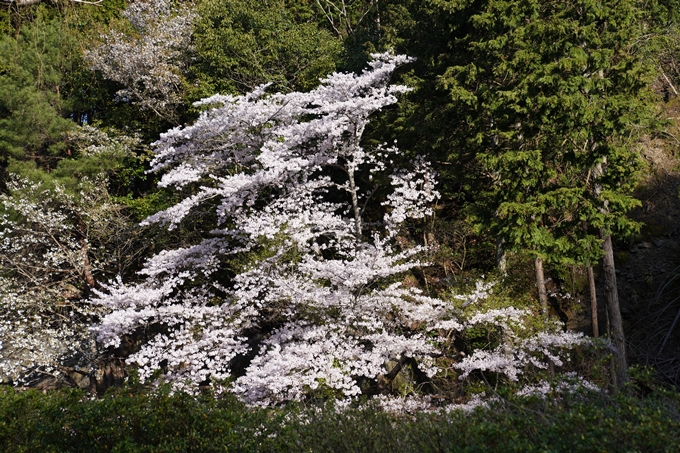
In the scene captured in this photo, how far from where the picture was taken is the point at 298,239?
376 inches

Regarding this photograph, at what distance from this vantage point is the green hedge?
10.4ft

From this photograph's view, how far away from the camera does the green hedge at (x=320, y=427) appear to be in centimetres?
317

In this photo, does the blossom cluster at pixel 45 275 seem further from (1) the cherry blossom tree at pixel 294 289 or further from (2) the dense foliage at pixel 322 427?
(2) the dense foliage at pixel 322 427

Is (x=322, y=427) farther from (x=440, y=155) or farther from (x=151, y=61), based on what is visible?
(x=151, y=61)

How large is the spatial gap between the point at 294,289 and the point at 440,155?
4.21m

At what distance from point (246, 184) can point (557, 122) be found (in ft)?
17.1

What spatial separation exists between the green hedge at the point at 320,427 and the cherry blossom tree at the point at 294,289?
3.10 metres

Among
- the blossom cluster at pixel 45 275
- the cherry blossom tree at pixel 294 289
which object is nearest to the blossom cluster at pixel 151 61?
the blossom cluster at pixel 45 275

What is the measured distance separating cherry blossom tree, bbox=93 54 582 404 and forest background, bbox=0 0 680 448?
610mm

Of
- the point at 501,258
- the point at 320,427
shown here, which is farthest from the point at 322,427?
the point at 501,258

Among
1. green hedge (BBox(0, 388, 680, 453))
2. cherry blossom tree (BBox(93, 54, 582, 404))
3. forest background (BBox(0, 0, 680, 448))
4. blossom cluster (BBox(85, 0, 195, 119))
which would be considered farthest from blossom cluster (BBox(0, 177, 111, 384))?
green hedge (BBox(0, 388, 680, 453))

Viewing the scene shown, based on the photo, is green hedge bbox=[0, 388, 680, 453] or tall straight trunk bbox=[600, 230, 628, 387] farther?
tall straight trunk bbox=[600, 230, 628, 387]

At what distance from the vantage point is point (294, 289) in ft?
29.6

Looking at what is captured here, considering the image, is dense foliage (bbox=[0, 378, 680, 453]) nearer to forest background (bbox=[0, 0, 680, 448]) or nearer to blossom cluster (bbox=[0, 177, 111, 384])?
forest background (bbox=[0, 0, 680, 448])
